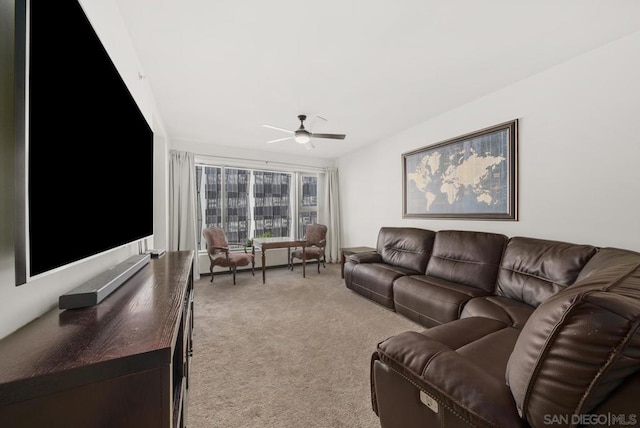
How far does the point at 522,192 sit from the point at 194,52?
339 cm

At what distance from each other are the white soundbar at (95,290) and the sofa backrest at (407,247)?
117 inches

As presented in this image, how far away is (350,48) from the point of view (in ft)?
6.64

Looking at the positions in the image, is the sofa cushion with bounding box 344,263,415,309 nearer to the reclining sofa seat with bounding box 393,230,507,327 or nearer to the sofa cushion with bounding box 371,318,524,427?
the reclining sofa seat with bounding box 393,230,507,327

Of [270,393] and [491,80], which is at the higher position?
[491,80]

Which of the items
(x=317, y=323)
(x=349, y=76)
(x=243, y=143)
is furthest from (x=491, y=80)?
(x=243, y=143)

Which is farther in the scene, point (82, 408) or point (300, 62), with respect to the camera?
point (300, 62)

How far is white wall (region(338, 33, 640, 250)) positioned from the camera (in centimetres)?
194

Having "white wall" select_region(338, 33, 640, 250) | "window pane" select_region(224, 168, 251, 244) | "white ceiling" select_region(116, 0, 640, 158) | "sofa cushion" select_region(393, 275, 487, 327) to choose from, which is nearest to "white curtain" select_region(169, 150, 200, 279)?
"window pane" select_region(224, 168, 251, 244)

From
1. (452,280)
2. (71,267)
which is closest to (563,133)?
(452,280)

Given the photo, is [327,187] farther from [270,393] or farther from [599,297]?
[599,297]

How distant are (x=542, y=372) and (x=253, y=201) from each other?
201 inches

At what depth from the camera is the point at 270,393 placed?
5.29 ft

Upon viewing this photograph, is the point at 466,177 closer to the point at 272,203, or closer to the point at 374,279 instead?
the point at 374,279

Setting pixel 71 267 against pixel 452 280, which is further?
pixel 452 280
